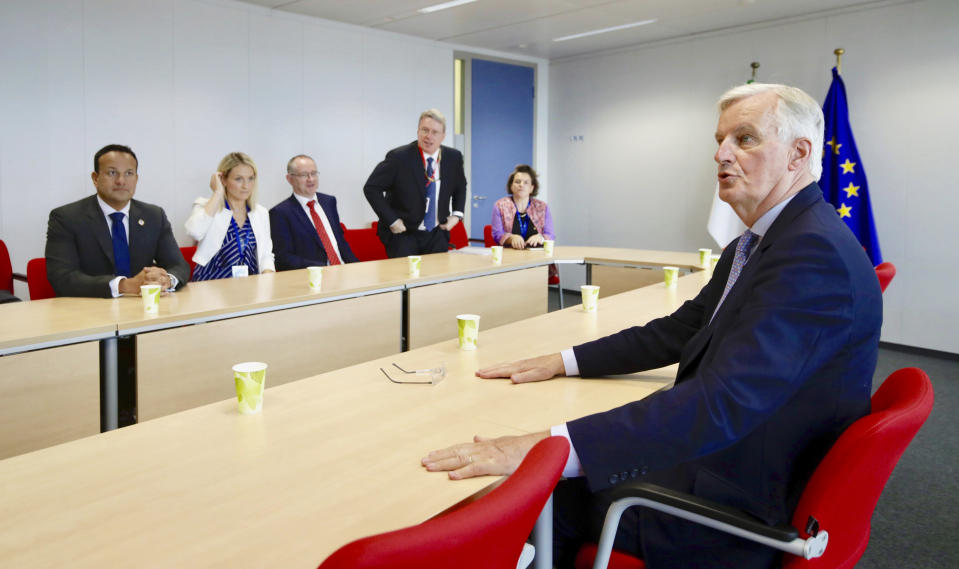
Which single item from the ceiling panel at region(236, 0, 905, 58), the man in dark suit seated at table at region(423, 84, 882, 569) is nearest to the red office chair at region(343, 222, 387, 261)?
the ceiling panel at region(236, 0, 905, 58)

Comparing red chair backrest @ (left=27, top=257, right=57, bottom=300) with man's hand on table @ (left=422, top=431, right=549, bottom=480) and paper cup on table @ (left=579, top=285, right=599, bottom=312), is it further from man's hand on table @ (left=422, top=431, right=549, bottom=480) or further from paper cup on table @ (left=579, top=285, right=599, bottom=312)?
man's hand on table @ (left=422, top=431, right=549, bottom=480)

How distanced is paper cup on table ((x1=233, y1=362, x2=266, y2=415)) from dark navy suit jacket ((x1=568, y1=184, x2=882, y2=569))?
700 millimetres

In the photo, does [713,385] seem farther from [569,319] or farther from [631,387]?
[569,319]

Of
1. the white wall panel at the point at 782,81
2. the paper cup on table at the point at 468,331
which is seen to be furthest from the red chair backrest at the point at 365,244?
the paper cup on table at the point at 468,331

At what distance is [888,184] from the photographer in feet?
17.7

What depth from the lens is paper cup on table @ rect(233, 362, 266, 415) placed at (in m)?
1.45

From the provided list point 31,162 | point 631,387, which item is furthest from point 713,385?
point 31,162

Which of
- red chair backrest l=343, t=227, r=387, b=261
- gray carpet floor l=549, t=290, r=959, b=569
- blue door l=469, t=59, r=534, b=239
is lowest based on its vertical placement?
gray carpet floor l=549, t=290, r=959, b=569

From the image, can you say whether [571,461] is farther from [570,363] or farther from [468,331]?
[468,331]

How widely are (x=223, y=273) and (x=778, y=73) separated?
505cm

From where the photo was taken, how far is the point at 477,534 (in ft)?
2.04

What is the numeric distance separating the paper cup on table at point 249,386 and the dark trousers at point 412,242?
11.1 feet

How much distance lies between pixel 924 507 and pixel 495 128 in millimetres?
5530

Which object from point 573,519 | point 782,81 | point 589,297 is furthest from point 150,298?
point 782,81
